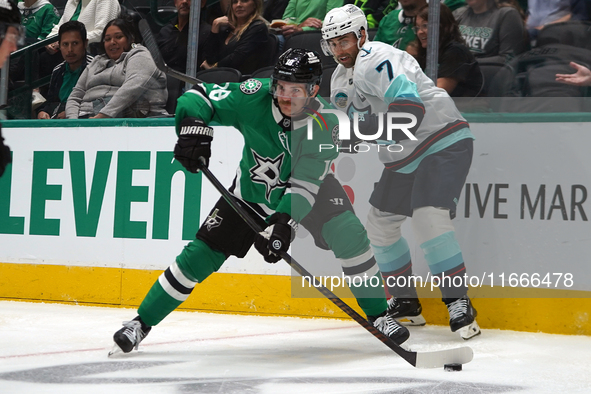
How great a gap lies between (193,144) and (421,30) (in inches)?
56.6

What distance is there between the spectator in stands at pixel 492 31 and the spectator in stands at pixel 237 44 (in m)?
1.09

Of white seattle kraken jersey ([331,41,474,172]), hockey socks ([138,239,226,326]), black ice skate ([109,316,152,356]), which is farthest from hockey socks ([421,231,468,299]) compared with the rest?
black ice skate ([109,316,152,356])

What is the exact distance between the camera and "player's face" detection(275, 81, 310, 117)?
232 cm

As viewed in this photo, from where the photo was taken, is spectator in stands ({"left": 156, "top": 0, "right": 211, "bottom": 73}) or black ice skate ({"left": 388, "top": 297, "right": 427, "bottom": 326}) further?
spectator in stands ({"left": 156, "top": 0, "right": 211, "bottom": 73})

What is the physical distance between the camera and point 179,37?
366cm

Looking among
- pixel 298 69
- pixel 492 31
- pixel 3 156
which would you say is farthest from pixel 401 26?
pixel 3 156

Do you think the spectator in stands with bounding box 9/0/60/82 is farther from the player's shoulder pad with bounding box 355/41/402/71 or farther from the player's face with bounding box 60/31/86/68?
the player's shoulder pad with bounding box 355/41/402/71

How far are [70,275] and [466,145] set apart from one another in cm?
223

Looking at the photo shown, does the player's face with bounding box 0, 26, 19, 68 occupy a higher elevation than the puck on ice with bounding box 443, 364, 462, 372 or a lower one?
higher

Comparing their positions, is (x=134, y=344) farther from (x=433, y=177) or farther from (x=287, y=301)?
(x=433, y=177)

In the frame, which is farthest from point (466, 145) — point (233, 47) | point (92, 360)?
point (92, 360)

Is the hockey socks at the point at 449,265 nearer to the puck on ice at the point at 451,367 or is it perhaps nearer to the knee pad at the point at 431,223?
the knee pad at the point at 431,223

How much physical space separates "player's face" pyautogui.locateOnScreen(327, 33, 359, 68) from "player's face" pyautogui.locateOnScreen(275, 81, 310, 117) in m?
0.62

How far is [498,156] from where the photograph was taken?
3.01 metres
